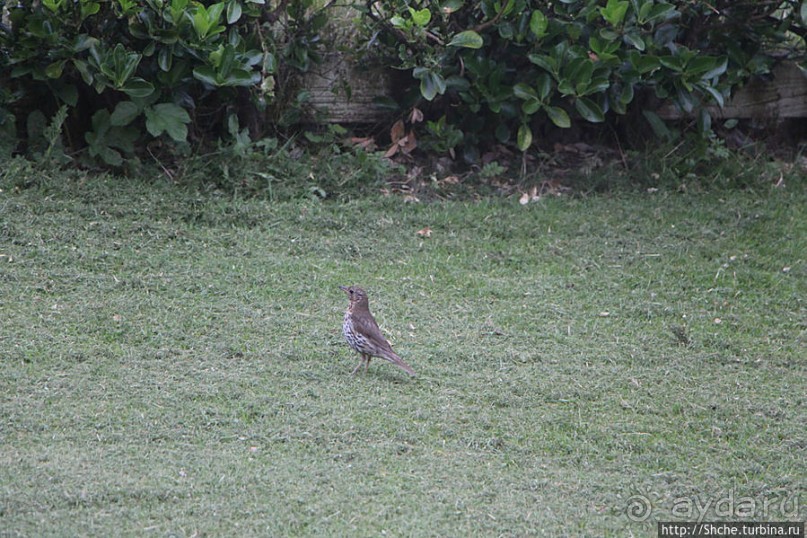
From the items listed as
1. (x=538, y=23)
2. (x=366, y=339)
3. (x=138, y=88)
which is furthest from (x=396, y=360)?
(x=538, y=23)

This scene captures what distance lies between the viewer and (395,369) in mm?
5469

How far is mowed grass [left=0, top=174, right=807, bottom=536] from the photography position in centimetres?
411

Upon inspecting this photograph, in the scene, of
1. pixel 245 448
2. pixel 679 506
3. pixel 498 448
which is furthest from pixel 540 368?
pixel 245 448

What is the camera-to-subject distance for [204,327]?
561cm

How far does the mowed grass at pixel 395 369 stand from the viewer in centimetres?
411

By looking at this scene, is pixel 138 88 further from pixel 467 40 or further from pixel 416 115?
pixel 467 40

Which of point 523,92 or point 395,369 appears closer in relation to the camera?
point 395,369

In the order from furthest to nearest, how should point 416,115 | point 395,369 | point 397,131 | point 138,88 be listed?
point 397,131, point 416,115, point 138,88, point 395,369

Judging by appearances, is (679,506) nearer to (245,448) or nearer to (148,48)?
(245,448)

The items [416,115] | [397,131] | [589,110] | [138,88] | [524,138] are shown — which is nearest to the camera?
[138,88]

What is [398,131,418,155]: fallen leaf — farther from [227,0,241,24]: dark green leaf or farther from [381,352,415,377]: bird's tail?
[381,352,415,377]: bird's tail

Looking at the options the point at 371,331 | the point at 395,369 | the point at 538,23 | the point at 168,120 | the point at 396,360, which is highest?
the point at 538,23

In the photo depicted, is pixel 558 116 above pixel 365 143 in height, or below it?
above

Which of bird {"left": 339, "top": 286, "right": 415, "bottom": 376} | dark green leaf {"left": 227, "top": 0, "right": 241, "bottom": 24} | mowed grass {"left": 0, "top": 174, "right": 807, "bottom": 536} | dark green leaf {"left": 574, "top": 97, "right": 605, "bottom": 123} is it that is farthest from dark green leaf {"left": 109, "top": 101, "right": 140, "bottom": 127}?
dark green leaf {"left": 574, "top": 97, "right": 605, "bottom": 123}
